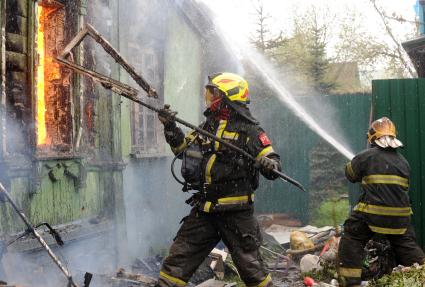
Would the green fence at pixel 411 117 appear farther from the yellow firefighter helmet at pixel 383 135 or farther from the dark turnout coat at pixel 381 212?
the dark turnout coat at pixel 381 212

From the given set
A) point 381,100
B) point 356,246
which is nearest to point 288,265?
point 356,246

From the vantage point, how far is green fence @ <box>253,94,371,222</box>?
1155cm

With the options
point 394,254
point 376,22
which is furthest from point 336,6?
point 394,254

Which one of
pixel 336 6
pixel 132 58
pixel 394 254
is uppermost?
pixel 336 6

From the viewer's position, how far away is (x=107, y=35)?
24.1 ft

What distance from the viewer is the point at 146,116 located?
30.2ft

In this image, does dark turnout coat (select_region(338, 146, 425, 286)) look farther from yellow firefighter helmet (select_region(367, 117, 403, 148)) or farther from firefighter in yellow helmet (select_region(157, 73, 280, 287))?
firefighter in yellow helmet (select_region(157, 73, 280, 287))

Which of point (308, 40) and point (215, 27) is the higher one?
point (308, 40)

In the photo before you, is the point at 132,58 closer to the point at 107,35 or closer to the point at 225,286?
the point at 107,35

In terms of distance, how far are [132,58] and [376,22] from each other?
69.4 ft

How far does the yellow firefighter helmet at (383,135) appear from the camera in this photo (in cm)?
573

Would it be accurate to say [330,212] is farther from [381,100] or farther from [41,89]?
[41,89]

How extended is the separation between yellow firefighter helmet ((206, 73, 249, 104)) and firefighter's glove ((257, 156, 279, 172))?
0.70 metres

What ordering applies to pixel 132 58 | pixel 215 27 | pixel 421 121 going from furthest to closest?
pixel 215 27, pixel 132 58, pixel 421 121
